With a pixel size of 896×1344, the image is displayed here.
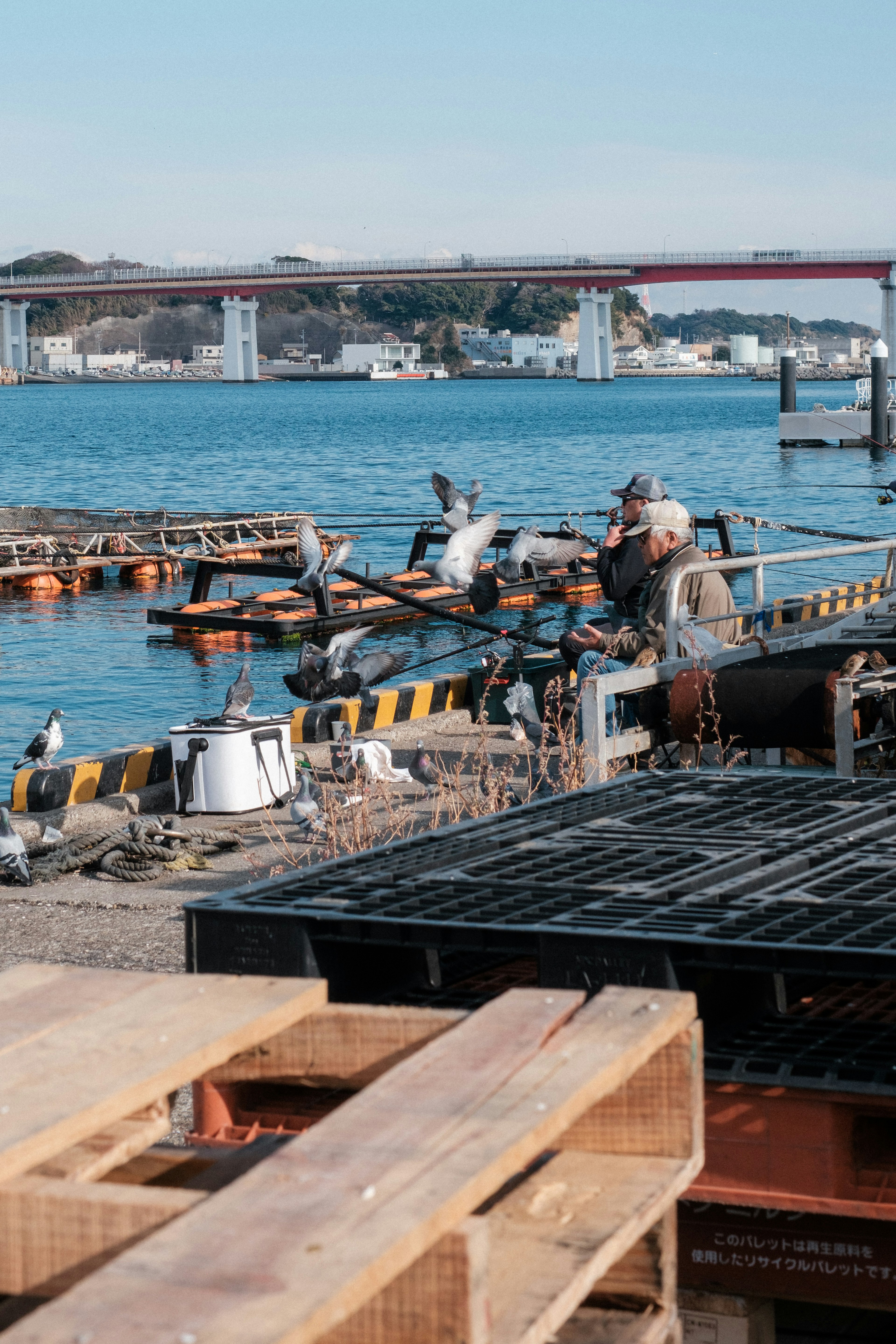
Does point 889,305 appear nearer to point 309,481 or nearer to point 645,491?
point 309,481

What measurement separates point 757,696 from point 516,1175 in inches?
169

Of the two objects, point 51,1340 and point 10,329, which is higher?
point 10,329

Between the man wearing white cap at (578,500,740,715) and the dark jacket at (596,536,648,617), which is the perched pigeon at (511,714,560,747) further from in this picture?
the man wearing white cap at (578,500,740,715)

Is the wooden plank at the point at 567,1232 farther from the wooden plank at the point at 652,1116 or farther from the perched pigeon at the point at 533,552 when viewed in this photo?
the perched pigeon at the point at 533,552

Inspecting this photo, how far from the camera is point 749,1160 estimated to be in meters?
2.87

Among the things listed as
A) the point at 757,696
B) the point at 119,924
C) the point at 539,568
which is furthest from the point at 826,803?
the point at 539,568

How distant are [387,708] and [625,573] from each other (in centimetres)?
314

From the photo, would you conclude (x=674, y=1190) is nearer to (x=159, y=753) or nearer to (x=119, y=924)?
(x=119, y=924)

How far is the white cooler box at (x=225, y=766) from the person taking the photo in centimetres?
922

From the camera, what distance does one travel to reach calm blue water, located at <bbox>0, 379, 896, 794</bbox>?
19266 millimetres

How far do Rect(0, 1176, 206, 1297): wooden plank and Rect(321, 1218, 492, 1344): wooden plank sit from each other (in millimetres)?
253

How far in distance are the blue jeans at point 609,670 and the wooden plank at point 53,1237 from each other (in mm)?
5125

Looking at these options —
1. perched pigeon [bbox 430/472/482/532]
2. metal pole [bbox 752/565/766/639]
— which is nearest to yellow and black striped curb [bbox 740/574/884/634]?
metal pole [bbox 752/565/766/639]

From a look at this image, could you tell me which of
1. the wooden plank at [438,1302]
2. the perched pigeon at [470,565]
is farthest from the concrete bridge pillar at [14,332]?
the wooden plank at [438,1302]
